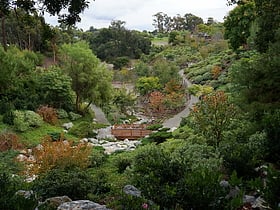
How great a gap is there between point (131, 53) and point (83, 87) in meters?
25.0

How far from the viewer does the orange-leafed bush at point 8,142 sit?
16.4 metres

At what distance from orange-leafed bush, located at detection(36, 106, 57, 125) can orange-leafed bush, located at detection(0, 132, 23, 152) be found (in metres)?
4.58

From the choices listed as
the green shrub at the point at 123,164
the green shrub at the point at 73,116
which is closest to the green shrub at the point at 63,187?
the green shrub at the point at 123,164

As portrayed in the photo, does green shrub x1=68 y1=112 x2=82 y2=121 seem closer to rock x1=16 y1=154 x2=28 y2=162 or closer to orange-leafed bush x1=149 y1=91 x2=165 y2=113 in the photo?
orange-leafed bush x1=149 y1=91 x2=165 y2=113

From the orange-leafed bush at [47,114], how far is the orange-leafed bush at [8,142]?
458cm

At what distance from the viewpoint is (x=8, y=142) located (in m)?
16.6

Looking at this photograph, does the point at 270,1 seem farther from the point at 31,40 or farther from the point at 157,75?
the point at 31,40

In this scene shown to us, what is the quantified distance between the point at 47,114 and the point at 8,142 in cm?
533

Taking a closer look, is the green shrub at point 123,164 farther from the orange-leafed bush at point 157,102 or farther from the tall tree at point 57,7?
the orange-leafed bush at point 157,102

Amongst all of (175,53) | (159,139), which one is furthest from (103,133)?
(175,53)

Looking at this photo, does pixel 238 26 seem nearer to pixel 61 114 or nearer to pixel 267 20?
pixel 61 114

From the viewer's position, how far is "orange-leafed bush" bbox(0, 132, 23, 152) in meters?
16.4

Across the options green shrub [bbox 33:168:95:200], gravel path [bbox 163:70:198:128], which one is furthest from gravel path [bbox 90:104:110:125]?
green shrub [bbox 33:168:95:200]

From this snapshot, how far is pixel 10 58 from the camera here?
74.6ft
